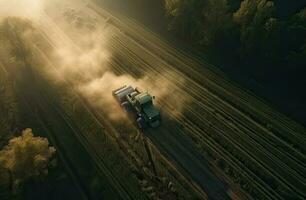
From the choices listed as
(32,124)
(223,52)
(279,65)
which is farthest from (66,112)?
(279,65)

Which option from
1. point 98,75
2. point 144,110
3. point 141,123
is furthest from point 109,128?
point 98,75

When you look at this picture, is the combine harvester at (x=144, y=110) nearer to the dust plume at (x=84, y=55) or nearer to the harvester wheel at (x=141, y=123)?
the harvester wheel at (x=141, y=123)

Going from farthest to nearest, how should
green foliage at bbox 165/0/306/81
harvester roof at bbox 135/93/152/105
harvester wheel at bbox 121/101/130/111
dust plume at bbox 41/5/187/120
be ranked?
green foliage at bbox 165/0/306/81 → dust plume at bbox 41/5/187/120 → harvester wheel at bbox 121/101/130/111 → harvester roof at bbox 135/93/152/105

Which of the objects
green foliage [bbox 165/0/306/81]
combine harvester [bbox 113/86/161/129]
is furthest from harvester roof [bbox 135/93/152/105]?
green foliage [bbox 165/0/306/81]

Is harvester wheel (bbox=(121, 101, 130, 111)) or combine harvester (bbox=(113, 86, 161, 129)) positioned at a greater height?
harvester wheel (bbox=(121, 101, 130, 111))

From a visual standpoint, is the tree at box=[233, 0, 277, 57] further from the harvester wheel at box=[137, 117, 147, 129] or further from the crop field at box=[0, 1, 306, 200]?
the harvester wheel at box=[137, 117, 147, 129]

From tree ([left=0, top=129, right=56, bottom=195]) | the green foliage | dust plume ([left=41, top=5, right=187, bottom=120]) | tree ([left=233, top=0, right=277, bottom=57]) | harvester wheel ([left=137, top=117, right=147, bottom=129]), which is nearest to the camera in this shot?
tree ([left=0, top=129, right=56, bottom=195])
